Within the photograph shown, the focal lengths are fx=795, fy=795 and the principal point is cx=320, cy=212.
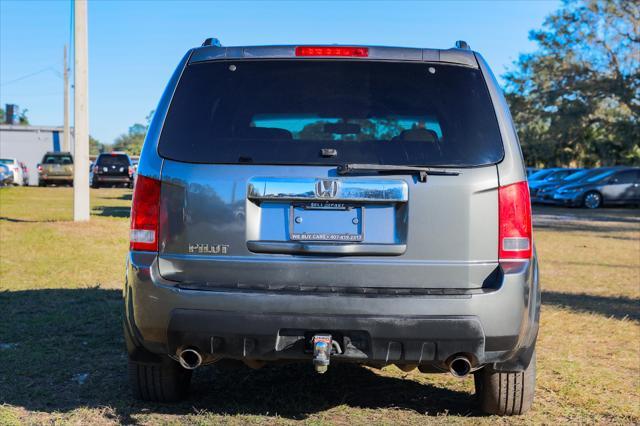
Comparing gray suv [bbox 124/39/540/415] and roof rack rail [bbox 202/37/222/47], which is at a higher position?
roof rack rail [bbox 202/37/222/47]

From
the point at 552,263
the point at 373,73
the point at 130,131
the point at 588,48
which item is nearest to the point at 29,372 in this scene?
the point at 373,73

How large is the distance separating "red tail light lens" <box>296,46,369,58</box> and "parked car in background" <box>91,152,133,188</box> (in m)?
31.8

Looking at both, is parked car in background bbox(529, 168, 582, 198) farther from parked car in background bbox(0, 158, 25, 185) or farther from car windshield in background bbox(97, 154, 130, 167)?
parked car in background bbox(0, 158, 25, 185)

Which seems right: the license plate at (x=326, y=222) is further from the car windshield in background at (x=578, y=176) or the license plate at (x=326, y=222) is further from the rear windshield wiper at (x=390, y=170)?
the car windshield in background at (x=578, y=176)

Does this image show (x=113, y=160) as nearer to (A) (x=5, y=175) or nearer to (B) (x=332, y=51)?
(A) (x=5, y=175)

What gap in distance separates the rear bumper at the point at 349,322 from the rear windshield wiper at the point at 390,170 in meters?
0.56

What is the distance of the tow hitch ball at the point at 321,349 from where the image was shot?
11.8 ft

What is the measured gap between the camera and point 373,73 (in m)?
3.96

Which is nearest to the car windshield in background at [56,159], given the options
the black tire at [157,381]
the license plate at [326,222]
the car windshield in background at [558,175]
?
the car windshield in background at [558,175]

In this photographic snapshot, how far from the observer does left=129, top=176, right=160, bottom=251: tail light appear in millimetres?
3789

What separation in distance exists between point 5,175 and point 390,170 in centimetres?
3676

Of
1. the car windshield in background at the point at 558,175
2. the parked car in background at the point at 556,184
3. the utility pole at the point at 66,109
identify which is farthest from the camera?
the utility pole at the point at 66,109

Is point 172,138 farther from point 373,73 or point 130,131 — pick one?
point 130,131

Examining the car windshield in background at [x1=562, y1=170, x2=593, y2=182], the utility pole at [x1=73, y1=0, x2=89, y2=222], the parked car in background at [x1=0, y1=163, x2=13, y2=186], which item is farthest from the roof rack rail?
the parked car in background at [x1=0, y1=163, x2=13, y2=186]
